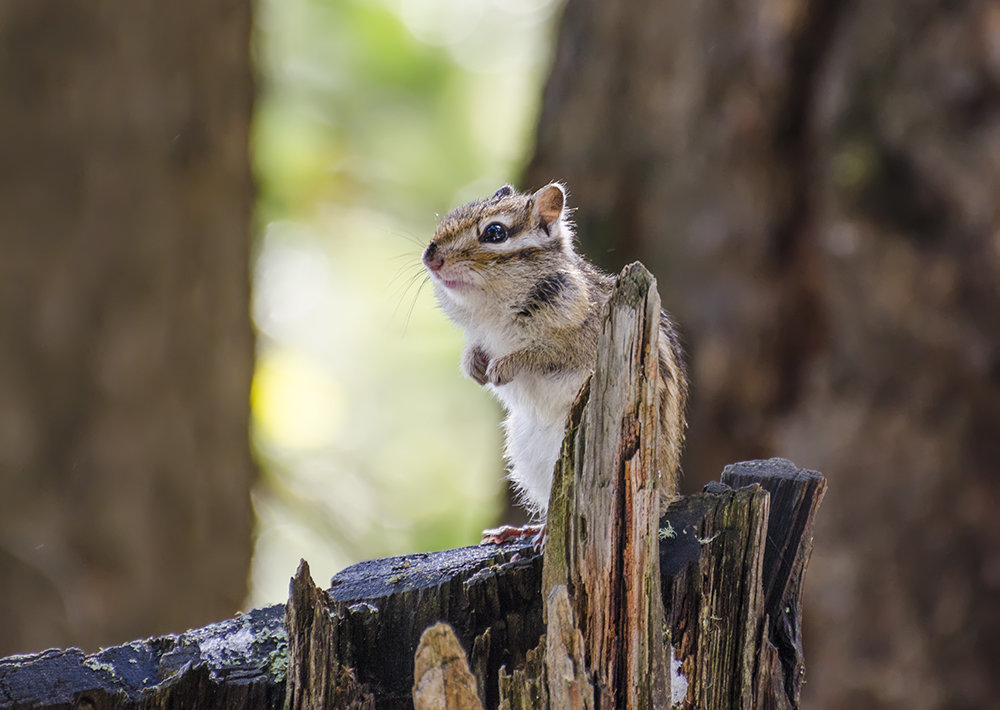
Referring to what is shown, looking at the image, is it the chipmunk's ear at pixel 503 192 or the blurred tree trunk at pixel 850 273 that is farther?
the blurred tree trunk at pixel 850 273

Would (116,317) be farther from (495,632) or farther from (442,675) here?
(442,675)

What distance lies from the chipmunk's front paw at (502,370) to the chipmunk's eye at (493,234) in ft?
1.60

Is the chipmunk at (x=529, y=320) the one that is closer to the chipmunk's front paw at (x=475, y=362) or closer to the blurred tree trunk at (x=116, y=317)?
the chipmunk's front paw at (x=475, y=362)

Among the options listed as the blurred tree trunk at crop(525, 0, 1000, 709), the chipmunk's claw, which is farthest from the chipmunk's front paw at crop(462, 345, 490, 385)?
the blurred tree trunk at crop(525, 0, 1000, 709)

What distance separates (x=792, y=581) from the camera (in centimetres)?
291

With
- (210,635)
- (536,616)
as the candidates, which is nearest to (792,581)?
(536,616)

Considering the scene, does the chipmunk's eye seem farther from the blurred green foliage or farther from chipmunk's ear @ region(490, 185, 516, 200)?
the blurred green foliage

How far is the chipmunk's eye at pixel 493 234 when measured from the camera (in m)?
4.03

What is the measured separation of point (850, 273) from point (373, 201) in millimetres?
6392

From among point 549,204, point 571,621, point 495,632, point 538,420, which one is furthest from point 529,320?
point 571,621

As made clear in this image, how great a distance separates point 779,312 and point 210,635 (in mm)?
4498

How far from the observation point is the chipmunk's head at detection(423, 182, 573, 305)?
12.9 feet

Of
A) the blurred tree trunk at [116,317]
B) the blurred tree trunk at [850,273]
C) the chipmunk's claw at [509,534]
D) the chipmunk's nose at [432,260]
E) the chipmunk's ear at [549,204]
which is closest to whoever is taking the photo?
the chipmunk's claw at [509,534]

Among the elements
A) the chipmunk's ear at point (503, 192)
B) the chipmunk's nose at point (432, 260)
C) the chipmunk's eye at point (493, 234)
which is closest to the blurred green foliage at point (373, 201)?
the chipmunk's ear at point (503, 192)
